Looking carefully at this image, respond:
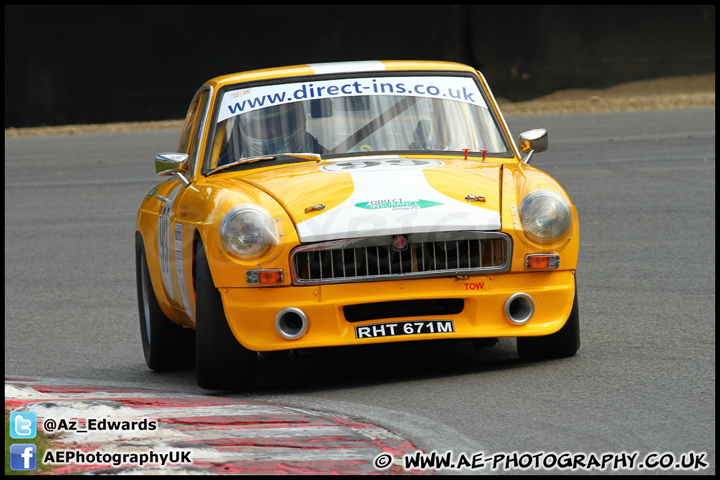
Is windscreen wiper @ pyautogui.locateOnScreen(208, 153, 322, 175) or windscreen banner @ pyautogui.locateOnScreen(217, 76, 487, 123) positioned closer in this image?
windscreen wiper @ pyautogui.locateOnScreen(208, 153, 322, 175)

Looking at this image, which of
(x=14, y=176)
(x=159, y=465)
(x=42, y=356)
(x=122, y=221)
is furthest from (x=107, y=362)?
(x=14, y=176)

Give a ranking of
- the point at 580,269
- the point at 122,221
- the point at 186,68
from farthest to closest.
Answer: the point at 186,68, the point at 122,221, the point at 580,269

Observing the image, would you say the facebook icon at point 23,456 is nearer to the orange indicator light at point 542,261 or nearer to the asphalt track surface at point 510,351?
the asphalt track surface at point 510,351

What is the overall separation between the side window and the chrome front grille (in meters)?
1.42

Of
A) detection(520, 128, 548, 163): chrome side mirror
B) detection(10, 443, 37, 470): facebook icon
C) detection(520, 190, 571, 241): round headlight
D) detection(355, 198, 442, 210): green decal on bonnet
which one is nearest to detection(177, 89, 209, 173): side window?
detection(355, 198, 442, 210): green decal on bonnet

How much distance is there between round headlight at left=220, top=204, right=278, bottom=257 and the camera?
501 centimetres

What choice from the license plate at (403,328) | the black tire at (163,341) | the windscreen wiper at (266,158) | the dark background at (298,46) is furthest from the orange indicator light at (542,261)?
the dark background at (298,46)

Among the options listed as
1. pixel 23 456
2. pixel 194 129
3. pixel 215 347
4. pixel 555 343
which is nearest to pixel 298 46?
pixel 194 129

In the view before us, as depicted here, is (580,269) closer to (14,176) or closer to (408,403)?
(408,403)

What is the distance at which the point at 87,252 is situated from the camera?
11.1 meters

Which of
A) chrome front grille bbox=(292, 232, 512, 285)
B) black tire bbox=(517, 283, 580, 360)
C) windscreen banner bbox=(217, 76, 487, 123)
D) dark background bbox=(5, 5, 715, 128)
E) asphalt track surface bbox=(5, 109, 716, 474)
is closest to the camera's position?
asphalt track surface bbox=(5, 109, 716, 474)

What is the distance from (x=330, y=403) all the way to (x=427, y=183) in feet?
3.73

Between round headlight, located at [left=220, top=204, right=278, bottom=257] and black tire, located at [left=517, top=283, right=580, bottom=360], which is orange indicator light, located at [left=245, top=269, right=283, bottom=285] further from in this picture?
black tire, located at [left=517, top=283, right=580, bottom=360]

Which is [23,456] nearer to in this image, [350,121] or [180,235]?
[180,235]
